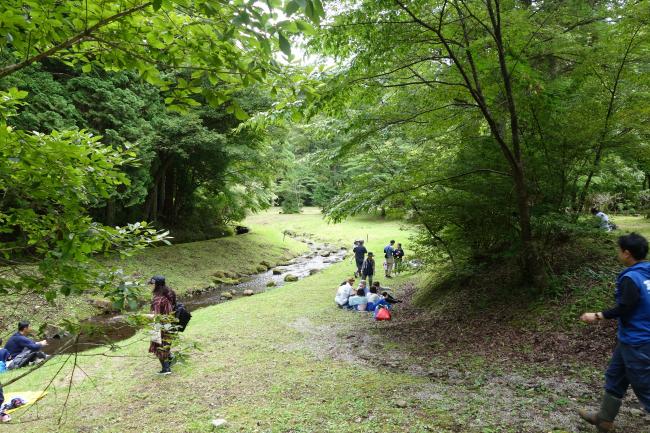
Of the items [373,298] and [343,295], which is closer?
[373,298]

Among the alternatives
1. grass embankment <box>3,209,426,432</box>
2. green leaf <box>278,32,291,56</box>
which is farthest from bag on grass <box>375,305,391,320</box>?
green leaf <box>278,32,291,56</box>

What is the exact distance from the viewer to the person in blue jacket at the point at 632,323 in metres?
3.31

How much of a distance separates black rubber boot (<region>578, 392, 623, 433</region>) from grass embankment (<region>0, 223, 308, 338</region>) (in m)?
10.9

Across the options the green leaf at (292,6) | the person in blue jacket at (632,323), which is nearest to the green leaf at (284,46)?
the green leaf at (292,6)

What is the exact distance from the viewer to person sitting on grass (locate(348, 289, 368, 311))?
1058 cm

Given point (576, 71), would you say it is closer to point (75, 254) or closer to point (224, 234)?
point (75, 254)

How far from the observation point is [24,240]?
2.63m

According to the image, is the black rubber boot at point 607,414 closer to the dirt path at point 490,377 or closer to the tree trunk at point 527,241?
the dirt path at point 490,377

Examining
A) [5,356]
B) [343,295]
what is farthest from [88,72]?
[343,295]

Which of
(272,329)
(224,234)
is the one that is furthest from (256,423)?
(224,234)

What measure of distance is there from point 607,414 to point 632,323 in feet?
3.01

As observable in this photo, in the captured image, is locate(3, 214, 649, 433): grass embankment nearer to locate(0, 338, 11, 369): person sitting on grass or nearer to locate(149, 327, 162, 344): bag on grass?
locate(149, 327, 162, 344): bag on grass

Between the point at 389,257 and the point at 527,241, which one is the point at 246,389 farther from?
the point at 389,257

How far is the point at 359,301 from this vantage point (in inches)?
420
